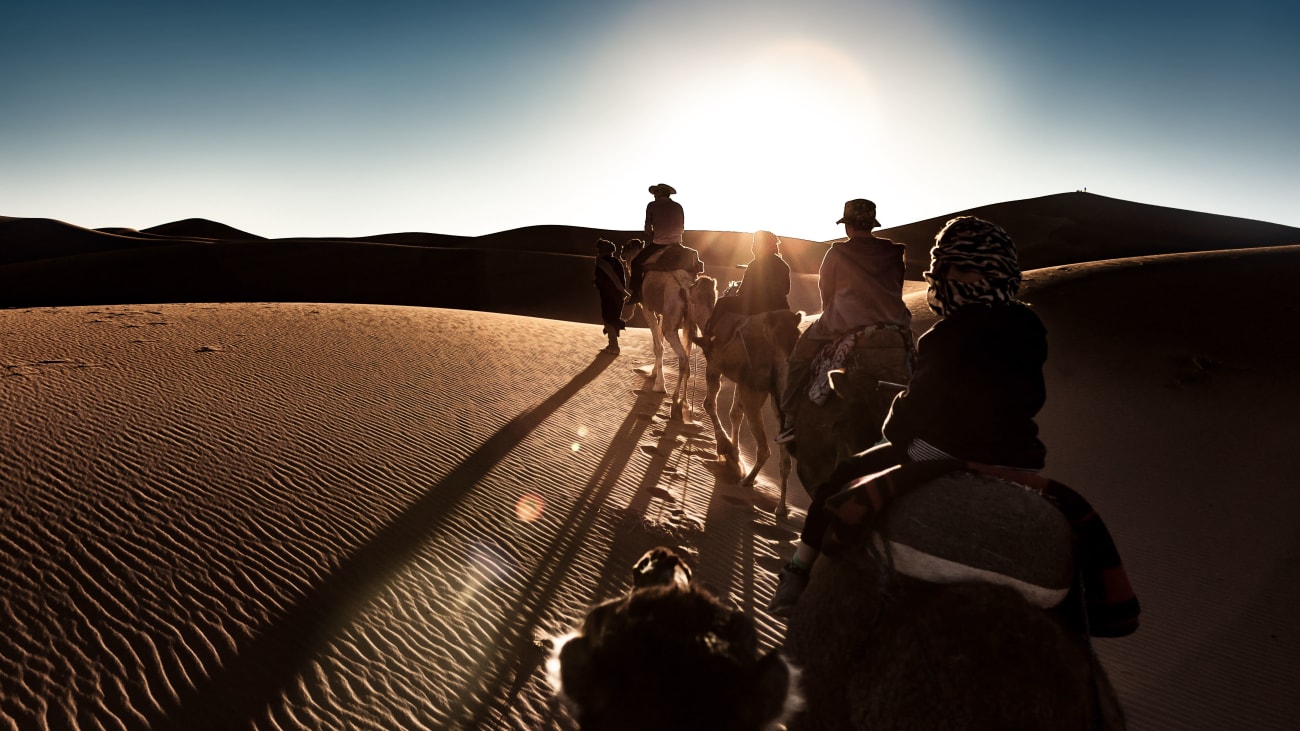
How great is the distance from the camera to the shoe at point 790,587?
2705 mm

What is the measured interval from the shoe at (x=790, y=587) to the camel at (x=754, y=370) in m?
4.13

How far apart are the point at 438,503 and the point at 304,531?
1.23 meters

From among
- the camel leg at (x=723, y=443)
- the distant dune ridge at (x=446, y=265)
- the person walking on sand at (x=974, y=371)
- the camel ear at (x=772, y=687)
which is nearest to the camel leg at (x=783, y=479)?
the camel leg at (x=723, y=443)

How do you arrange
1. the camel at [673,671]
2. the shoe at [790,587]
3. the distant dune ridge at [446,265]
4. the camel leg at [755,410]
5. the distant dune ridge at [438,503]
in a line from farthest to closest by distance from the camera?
the distant dune ridge at [446,265] < the camel leg at [755,410] < the distant dune ridge at [438,503] < the shoe at [790,587] < the camel at [673,671]

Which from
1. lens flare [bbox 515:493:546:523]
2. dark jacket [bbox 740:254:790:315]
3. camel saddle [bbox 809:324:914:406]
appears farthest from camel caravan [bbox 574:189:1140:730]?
dark jacket [bbox 740:254:790:315]

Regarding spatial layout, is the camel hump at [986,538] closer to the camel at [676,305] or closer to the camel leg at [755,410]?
the camel leg at [755,410]

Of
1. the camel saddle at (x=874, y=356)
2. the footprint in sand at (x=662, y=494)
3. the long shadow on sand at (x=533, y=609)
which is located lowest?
the footprint in sand at (x=662, y=494)

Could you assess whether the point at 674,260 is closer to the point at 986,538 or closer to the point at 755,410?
the point at 755,410

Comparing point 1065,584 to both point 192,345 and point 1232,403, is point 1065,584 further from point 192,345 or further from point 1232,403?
point 192,345

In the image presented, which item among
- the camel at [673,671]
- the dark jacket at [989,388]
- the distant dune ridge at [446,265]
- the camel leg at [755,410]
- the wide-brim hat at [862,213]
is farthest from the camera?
the distant dune ridge at [446,265]

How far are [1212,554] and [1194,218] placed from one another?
7574cm

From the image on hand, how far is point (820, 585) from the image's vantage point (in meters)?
2.46

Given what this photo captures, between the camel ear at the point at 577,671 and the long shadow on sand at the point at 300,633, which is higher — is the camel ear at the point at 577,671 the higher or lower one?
the higher one

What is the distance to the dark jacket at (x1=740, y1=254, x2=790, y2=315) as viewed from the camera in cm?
697
